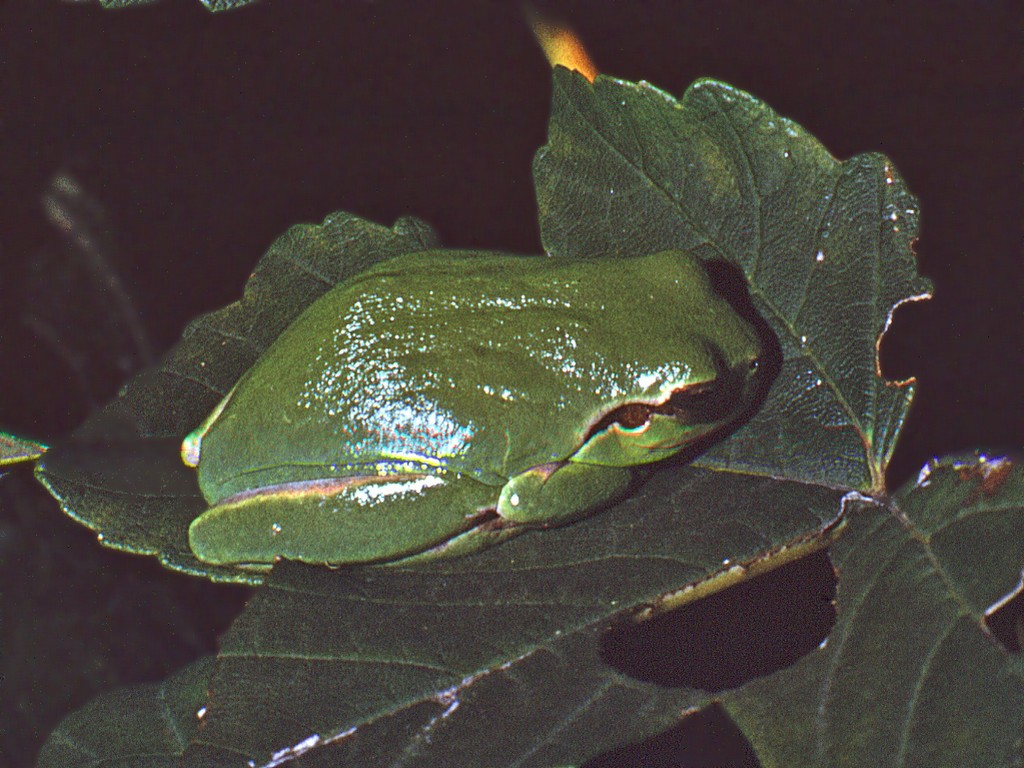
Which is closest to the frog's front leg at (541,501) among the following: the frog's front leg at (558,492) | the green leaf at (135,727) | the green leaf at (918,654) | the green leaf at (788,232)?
the frog's front leg at (558,492)

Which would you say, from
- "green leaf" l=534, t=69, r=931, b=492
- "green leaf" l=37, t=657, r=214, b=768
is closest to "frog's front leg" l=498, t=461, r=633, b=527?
"green leaf" l=534, t=69, r=931, b=492

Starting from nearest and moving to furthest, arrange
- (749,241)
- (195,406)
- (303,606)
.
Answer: (303,606), (749,241), (195,406)

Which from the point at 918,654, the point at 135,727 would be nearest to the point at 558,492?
the point at 918,654

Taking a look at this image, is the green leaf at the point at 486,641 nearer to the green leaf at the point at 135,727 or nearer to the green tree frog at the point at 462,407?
the green tree frog at the point at 462,407

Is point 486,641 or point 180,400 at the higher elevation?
point 180,400

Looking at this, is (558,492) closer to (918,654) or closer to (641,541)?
(641,541)

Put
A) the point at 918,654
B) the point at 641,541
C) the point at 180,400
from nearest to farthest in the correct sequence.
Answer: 1. the point at 918,654
2. the point at 641,541
3. the point at 180,400

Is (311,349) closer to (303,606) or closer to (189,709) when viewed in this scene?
(303,606)

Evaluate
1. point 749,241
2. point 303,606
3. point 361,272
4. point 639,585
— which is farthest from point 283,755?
point 749,241
